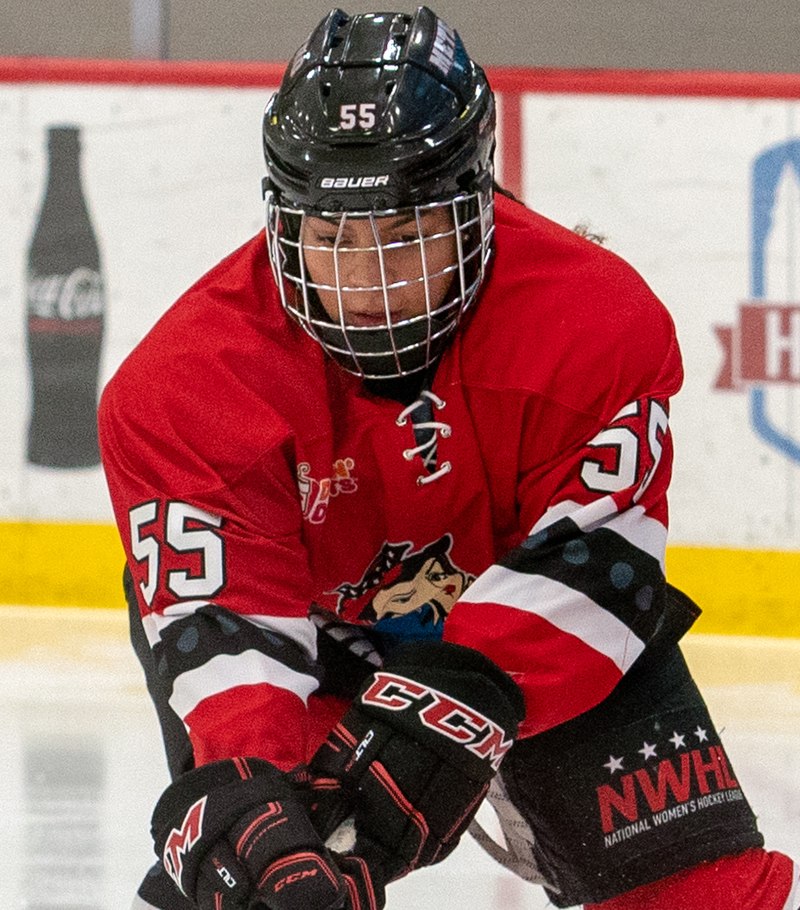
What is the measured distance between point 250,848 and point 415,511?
1.59 feet

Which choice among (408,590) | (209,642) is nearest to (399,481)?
(408,590)

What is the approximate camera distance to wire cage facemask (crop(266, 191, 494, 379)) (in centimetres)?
170

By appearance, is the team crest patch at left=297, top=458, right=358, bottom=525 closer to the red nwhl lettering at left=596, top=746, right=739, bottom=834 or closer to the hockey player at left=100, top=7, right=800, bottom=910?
the hockey player at left=100, top=7, right=800, bottom=910

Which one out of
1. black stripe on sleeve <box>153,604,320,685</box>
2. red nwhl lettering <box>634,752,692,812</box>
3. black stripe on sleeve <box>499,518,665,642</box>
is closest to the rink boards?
red nwhl lettering <box>634,752,692,812</box>

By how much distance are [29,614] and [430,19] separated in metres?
2.43

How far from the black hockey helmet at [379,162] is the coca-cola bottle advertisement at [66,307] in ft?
7.46

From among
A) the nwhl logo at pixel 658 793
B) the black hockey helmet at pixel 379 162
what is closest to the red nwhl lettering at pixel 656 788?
the nwhl logo at pixel 658 793

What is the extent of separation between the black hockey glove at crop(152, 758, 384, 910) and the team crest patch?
34 cm

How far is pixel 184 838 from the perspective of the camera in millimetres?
1558

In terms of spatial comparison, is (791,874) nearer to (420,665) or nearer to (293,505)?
(420,665)

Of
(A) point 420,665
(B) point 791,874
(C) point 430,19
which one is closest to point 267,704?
(A) point 420,665

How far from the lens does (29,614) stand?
3973 mm

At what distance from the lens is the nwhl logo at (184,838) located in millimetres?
1545

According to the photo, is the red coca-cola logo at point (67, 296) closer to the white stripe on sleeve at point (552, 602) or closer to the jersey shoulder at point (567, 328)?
the jersey shoulder at point (567, 328)
